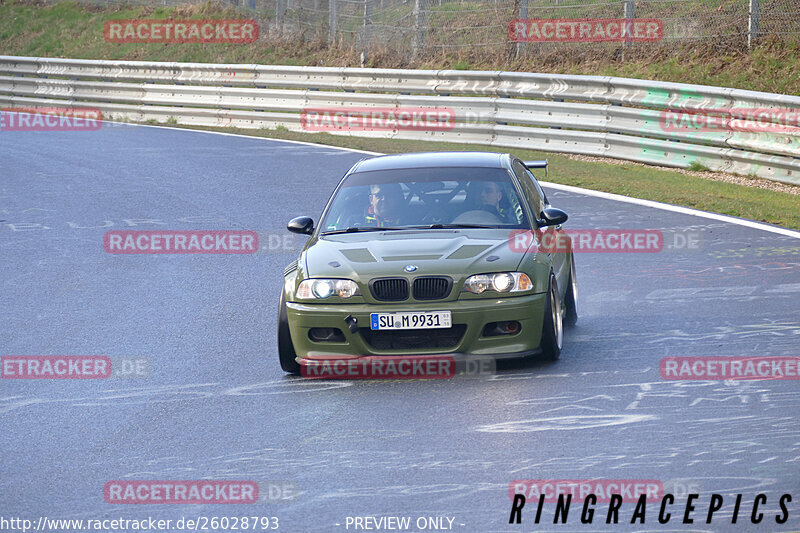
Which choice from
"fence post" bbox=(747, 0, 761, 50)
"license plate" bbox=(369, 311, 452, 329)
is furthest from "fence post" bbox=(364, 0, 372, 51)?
"license plate" bbox=(369, 311, 452, 329)

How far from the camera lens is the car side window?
9352 millimetres

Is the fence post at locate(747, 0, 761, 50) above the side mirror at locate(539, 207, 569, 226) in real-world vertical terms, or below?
above

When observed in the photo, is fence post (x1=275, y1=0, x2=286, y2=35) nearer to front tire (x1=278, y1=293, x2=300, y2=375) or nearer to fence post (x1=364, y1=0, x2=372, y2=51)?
fence post (x1=364, y1=0, x2=372, y2=51)

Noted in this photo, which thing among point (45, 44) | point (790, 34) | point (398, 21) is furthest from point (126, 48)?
point (790, 34)

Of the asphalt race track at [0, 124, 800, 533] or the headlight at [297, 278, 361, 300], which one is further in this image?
the headlight at [297, 278, 361, 300]

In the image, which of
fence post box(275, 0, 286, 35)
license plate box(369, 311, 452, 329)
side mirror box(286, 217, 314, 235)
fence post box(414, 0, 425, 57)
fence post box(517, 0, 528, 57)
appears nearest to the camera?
license plate box(369, 311, 452, 329)

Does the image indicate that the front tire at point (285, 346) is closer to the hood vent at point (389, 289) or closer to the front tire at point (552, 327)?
the hood vent at point (389, 289)

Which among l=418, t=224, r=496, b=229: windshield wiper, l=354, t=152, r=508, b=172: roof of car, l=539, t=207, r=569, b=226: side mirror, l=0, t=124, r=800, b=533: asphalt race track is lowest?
l=0, t=124, r=800, b=533: asphalt race track

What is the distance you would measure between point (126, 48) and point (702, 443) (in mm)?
36085

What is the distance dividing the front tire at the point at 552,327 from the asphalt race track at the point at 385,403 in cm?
13

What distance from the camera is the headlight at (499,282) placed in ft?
26.4

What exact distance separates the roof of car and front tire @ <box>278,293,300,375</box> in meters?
1.79

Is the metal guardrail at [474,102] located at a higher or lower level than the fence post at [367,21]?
lower

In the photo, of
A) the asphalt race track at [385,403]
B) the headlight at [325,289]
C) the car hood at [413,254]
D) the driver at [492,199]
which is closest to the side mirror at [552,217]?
the driver at [492,199]
